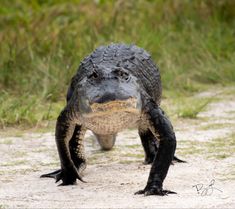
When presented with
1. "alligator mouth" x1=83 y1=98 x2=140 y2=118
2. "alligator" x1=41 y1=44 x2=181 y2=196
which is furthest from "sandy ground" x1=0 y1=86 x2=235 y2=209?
"alligator mouth" x1=83 y1=98 x2=140 y2=118

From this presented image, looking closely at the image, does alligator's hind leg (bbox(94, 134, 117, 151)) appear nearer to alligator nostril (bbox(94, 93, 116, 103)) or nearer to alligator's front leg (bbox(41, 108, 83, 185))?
alligator's front leg (bbox(41, 108, 83, 185))

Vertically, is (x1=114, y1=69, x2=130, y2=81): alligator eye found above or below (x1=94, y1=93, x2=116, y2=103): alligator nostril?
above

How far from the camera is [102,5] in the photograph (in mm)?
12688

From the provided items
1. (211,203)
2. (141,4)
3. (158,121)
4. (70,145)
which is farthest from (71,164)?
(141,4)

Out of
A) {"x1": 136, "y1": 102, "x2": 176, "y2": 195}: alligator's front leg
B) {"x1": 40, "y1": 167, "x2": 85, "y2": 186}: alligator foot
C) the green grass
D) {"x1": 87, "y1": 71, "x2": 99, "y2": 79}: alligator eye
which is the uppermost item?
{"x1": 87, "y1": 71, "x2": 99, "y2": 79}: alligator eye

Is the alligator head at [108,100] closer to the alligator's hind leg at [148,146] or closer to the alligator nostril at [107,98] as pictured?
the alligator nostril at [107,98]

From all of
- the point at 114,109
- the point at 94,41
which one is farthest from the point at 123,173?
the point at 94,41

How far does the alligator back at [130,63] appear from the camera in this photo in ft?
20.1

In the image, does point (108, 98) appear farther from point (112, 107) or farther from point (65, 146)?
point (65, 146)

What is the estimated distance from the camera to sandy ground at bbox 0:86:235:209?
5211 millimetres

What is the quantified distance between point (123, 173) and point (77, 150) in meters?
0.42

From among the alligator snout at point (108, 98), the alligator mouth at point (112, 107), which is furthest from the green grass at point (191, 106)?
the alligator snout at point (108, 98)

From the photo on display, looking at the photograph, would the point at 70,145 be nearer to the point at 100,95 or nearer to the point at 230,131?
the point at 100,95

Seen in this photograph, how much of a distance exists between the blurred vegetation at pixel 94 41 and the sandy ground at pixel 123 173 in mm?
1138
